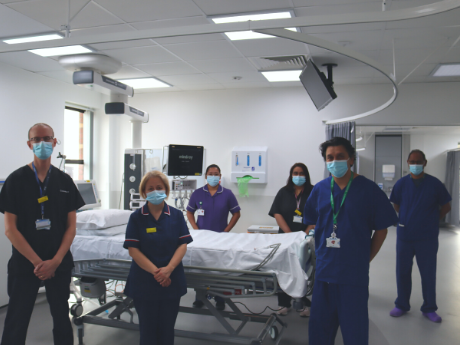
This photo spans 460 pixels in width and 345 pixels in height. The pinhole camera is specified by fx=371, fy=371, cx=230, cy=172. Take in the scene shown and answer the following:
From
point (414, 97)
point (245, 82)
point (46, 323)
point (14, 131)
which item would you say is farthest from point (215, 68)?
point (46, 323)

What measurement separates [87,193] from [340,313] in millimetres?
2958

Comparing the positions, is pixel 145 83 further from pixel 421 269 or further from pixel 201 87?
pixel 421 269

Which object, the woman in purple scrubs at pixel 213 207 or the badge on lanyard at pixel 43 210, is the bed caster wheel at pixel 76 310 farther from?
the badge on lanyard at pixel 43 210

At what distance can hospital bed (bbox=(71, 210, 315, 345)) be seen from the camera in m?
2.44

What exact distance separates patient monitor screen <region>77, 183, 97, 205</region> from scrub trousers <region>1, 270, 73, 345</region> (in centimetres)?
177

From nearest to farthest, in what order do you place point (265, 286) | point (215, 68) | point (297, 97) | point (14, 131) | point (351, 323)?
point (351, 323), point (265, 286), point (14, 131), point (215, 68), point (297, 97)

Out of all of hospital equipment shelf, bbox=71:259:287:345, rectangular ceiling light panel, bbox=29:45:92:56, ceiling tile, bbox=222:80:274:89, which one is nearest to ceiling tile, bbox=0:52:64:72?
rectangular ceiling light panel, bbox=29:45:92:56

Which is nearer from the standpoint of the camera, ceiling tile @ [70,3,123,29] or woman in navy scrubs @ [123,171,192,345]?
woman in navy scrubs @ [123,171,192,345]

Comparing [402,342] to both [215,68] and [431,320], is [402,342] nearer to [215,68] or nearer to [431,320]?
[431,320]

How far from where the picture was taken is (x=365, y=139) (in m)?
10.8

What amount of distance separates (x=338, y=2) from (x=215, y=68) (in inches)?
83.9

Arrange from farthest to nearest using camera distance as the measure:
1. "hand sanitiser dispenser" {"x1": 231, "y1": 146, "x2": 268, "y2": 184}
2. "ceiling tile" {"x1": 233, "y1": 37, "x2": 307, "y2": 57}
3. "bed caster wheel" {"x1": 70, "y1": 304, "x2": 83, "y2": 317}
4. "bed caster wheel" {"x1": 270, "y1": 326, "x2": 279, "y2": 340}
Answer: "hand sanitiser dispenser" {"x1": 231, "y1": 146, "x2": 268, "y2": 184}, "ceiling tile" {"x1": 233, "y1": 37, "x2": 307, "y2": 57}, "bed caster wheel" {"x1": 70, "y1": 304, "x2": 83, "y2": 317}, "bed caster wheel" {"x1": 270, "y1": 326, "x2": 279, "y2": 340}

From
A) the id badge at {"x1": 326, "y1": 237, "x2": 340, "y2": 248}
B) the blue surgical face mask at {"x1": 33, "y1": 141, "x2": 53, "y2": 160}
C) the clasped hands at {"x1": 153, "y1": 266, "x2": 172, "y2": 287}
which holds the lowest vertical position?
the clasped hands at {"x1": 153, "y1": 266, "x2": 172, "y2": 287}

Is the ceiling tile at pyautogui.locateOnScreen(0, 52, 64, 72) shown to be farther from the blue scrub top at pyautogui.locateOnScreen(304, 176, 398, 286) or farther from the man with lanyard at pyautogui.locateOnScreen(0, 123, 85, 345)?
the blue scrub top at pyautogui.locateOnScreen(304, 176, 398, 286)
